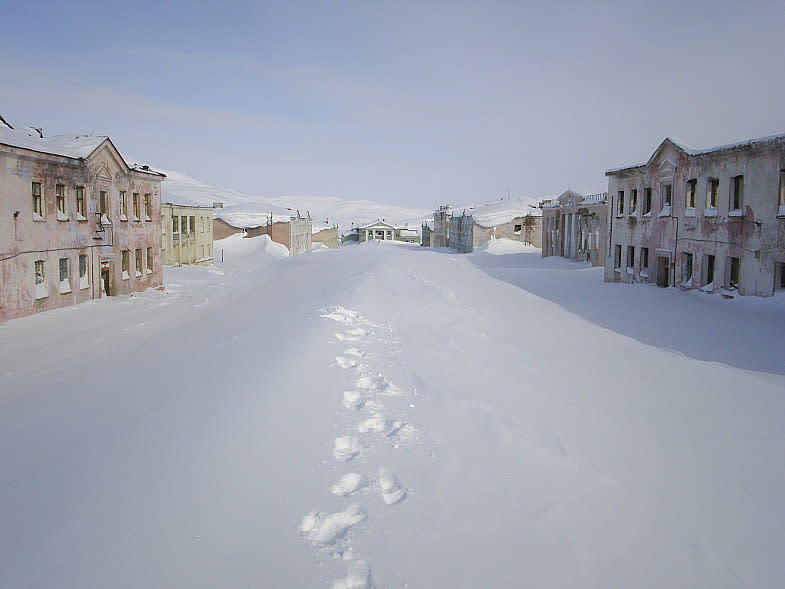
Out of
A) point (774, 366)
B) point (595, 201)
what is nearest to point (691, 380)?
point (774, 366)

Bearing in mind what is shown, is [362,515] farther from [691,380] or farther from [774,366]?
[774,366]

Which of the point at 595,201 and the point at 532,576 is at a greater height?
the point at 595,201

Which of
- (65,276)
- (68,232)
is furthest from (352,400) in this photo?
(68,232)

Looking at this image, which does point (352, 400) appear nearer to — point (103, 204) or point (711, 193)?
point (711, 193)

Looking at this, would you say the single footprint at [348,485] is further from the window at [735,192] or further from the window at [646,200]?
the window at [646,200]

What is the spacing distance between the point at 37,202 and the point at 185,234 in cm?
2120

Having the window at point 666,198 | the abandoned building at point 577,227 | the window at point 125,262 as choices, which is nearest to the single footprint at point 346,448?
the window at point 666,198

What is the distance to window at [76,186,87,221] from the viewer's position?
2378 cm

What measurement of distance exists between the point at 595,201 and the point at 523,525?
36097 millimetres

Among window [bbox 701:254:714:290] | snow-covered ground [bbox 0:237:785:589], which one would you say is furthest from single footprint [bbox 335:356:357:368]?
window [bbox 701:254:714:290]

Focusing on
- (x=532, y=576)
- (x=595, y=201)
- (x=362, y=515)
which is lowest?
(x=532, y=576)

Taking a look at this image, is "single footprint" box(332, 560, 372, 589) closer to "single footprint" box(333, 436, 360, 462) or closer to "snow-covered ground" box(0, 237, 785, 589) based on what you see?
"snow-covered ground" box(0, 237, 785, 589)

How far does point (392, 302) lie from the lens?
61.1ft

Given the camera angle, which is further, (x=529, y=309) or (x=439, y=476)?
(x=529, y=309)
